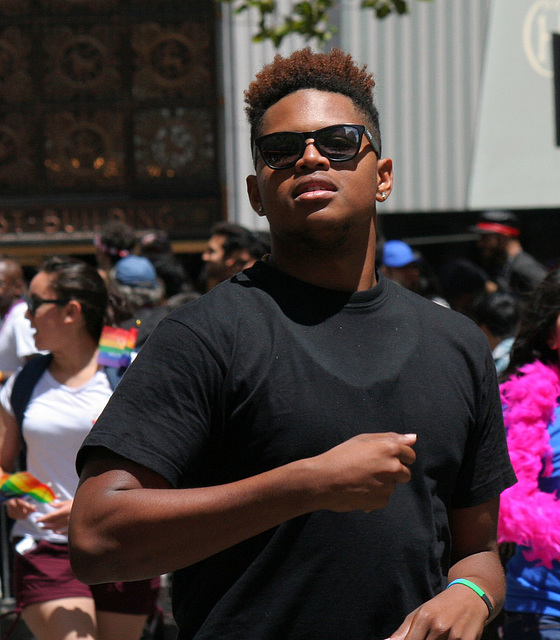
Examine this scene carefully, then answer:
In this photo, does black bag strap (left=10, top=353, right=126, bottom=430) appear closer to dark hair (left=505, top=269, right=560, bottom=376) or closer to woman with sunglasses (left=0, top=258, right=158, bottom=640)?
woman with sunglasses (left=0, top=258, right=158, bottom=640)

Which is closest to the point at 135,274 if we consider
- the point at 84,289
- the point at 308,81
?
the point at 84,289

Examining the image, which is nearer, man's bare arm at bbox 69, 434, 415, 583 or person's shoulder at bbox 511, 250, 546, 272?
man's bare arm at bbox 69, 434, 415, 583

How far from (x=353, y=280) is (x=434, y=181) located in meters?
8.20

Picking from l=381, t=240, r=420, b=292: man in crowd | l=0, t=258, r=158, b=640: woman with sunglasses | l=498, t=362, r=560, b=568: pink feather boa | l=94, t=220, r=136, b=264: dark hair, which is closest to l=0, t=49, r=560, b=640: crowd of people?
l=498, t=362, r=560, b=568: pink feather boa

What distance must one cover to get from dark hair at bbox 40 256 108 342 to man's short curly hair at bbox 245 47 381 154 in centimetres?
228

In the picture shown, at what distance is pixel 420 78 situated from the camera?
9.64m

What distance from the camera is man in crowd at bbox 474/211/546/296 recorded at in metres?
6.85

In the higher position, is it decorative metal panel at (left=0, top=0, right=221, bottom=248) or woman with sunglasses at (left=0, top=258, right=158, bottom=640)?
decorative metal panel at (left=0, top=0, right=221, bottom=248)

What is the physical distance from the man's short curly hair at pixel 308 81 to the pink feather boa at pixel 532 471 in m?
1.52

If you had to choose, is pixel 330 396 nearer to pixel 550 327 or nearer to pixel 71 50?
pixel 550 327

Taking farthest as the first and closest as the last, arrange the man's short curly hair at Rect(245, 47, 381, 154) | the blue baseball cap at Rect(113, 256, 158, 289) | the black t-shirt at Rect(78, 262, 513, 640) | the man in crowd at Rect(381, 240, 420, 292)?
the man in crowd at Rect(381, 240, 420, 292)
the blue baseball cap at Rect(113, 256, 158, 289)
the man's short curly hair at Rect(245, 47, 381, 154)
the black t-shirt at Rect(78, 262, 513, 640)

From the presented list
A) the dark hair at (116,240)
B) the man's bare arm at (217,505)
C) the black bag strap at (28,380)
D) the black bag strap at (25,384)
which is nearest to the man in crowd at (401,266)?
the dark hair at (116,240)

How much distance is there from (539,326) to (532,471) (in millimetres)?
547

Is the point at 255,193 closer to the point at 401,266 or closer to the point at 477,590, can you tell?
the point at 477,590
